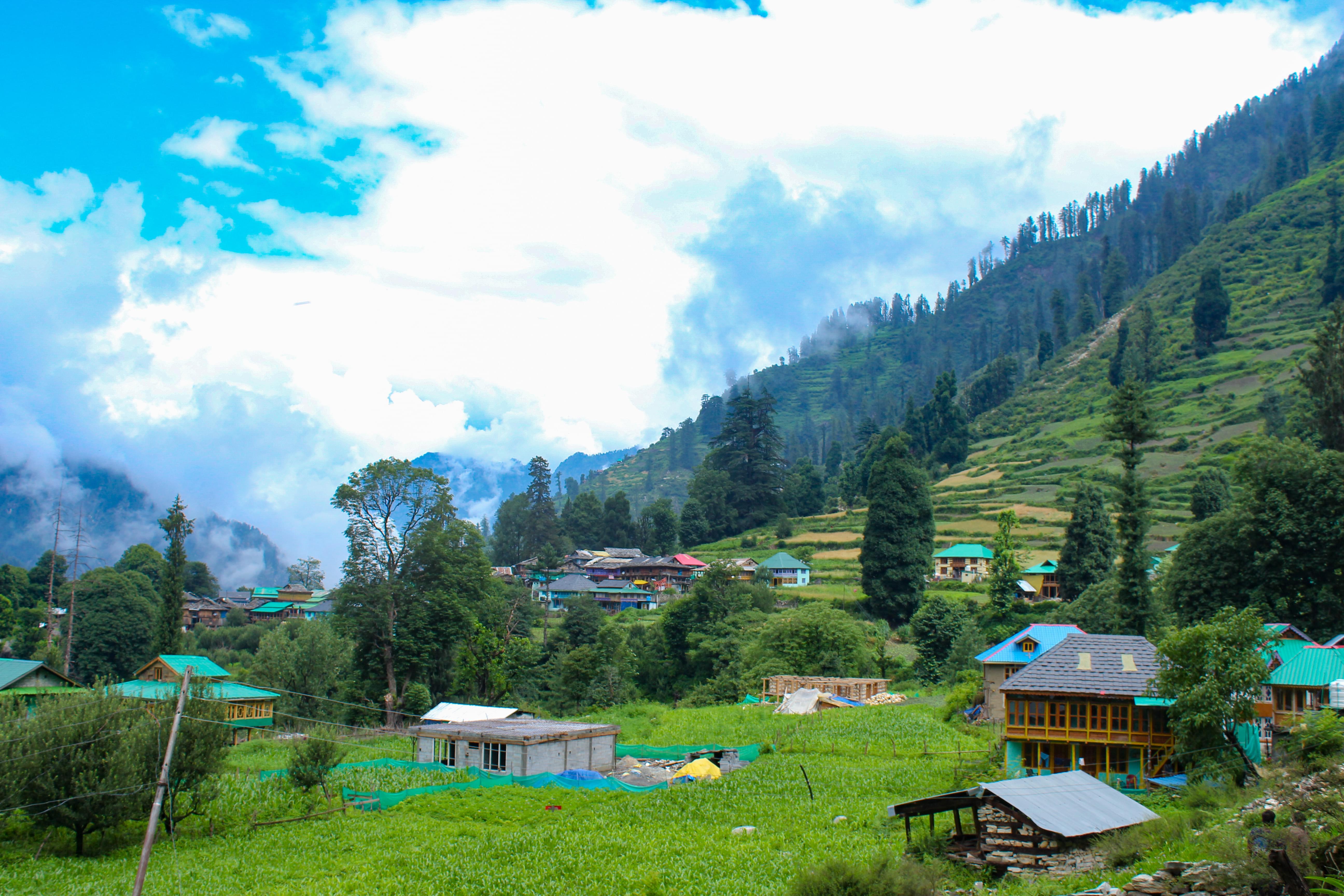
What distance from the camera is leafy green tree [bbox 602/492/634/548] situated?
98.2 metres

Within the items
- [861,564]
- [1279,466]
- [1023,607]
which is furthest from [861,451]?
[1279,466]

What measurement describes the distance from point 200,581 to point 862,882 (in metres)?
89.4

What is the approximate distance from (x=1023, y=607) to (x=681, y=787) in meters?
32.1

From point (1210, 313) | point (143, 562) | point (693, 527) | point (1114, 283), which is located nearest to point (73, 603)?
point (143, 562)

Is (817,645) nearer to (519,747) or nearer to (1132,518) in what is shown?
(1132,518)

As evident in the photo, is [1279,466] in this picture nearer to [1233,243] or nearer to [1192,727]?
[1192,727]

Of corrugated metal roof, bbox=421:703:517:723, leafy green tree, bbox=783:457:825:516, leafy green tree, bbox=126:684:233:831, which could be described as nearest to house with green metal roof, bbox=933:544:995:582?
leafy green tree, bbox=783:457:825:516

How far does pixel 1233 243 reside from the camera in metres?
117

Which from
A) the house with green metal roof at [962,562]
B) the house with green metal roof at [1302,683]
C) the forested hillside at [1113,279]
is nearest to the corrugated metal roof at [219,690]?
the house with green metal roof at [1302,683]

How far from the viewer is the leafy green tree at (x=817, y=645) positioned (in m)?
45.3

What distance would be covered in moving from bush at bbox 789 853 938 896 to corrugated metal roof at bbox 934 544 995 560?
177 ft

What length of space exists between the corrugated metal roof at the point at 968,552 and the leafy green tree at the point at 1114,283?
79724 millimetres

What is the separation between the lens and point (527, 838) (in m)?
20.0

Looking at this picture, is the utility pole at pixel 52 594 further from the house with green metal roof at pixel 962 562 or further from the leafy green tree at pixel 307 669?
the house with green metal roof at pixel 962 562
